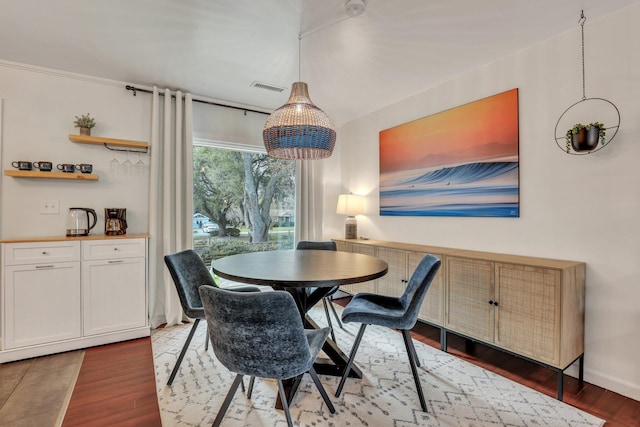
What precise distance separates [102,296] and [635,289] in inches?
163

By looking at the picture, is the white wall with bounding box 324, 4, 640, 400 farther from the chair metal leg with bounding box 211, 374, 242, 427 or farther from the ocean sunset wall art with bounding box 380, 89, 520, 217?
the chair metal leg with bounding box 211, 374, 242, 427

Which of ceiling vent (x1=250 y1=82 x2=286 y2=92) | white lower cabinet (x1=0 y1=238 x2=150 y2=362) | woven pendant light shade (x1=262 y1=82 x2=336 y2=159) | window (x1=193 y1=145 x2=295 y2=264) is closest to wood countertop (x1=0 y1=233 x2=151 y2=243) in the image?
white lower cabinet (x1=0 y1=238 x2=150 y2=362)

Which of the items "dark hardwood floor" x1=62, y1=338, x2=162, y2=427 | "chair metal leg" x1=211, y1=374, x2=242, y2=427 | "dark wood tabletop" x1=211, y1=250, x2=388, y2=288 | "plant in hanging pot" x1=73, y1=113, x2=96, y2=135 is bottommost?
"dark hardwood floor" x1=62, y1=338, x2=162, y2=427

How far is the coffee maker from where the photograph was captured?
298 cm

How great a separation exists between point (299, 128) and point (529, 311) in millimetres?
2066

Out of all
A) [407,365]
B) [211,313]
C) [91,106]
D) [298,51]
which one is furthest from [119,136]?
[407,365]

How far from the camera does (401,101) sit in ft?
12.0

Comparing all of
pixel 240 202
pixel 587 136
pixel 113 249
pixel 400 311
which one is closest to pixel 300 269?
pixel 400 311

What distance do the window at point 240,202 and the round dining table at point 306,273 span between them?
1432 mm

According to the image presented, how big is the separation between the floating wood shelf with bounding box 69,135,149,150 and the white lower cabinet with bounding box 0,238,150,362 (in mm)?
959

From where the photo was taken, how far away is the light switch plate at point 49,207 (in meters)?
2.82

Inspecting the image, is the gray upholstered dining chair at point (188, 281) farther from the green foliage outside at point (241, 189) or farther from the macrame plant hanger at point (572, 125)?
the macrame plant hanger at point (572, 125)

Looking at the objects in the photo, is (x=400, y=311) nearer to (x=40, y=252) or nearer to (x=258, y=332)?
(x=258, y=332)

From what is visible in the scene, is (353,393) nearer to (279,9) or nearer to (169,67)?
(279,9)
